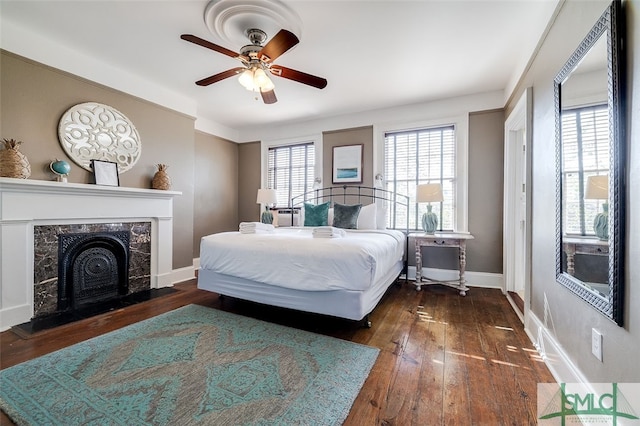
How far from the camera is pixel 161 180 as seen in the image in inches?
142

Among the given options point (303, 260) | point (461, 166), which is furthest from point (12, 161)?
point (461, 166)

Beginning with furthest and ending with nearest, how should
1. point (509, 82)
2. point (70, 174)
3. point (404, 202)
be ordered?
point (404, 202), point (509, 82), point (70, 174)

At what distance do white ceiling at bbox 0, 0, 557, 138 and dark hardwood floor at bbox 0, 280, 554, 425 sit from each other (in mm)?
2571

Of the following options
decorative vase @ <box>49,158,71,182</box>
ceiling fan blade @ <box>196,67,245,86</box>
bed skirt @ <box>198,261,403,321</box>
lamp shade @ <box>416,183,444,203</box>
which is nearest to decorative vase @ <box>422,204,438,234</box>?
lamp shade @ <box>416,183,444,203</box>

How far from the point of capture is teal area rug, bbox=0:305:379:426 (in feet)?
4.30

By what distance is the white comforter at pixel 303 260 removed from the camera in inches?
83.3

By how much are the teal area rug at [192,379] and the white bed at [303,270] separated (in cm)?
31

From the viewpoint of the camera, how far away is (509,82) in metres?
3.28

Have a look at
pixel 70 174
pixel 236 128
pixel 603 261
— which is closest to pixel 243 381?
pixel 603 261

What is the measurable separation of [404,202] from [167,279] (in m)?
3.77

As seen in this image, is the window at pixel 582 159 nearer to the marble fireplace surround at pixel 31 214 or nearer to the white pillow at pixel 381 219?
the white pillow at pixel 381 219

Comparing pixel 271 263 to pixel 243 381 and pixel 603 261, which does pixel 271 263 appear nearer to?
pixel 243 381

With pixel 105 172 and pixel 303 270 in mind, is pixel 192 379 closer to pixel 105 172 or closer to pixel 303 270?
pixel 303 270
